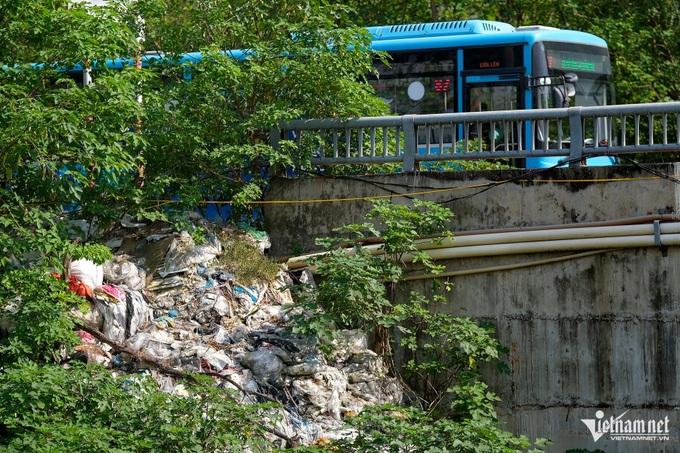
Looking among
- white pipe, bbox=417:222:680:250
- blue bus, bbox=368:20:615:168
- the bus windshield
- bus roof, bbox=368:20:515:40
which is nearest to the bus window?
blue bus, bbox=368:20:615:168

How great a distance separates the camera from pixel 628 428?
11.2m

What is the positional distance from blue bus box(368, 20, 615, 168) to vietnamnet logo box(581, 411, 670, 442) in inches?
176

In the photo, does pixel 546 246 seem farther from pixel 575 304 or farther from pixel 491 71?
pixel 491 71

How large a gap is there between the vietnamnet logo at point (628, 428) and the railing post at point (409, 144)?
11.4 feet

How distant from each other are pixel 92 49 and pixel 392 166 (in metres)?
3.96

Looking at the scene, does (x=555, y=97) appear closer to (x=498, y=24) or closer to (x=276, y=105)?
(x=498, y=24)

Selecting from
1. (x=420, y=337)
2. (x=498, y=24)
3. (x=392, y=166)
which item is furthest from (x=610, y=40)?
(x=420, y=337)

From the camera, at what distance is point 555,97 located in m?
14.9

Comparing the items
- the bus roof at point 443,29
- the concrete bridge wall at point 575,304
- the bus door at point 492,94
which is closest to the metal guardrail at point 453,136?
the concrete bridge wall at point 575,304

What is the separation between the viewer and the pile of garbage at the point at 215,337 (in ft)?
Answer: 35.3

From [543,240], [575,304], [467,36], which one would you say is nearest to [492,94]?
[467,36]

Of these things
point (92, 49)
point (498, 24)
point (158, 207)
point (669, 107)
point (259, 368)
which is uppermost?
point (498, 24)

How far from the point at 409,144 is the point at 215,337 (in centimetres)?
315

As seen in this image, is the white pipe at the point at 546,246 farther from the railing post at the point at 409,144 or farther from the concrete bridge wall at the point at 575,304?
the railing post at the point at 409,144
